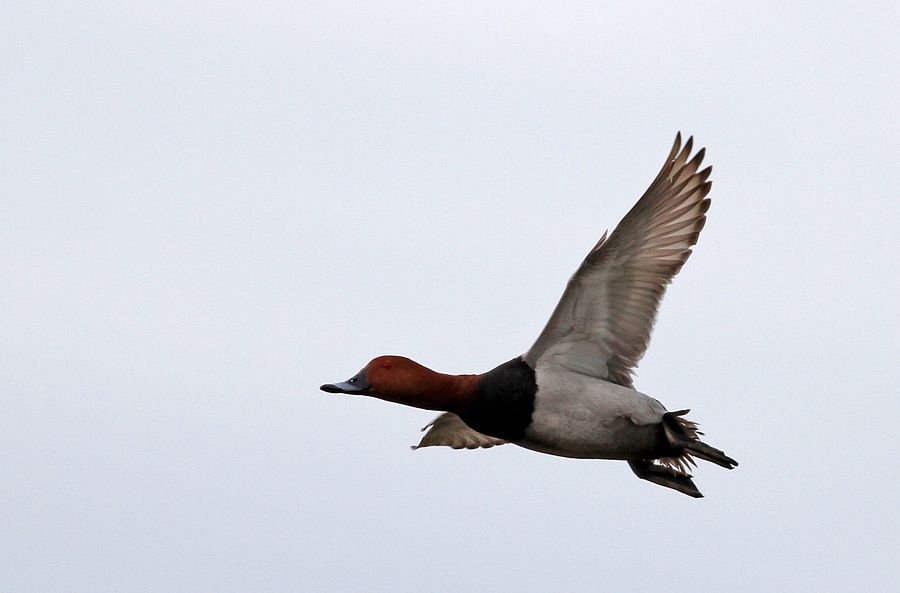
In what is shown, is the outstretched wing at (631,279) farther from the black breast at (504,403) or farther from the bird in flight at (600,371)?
the black breast at (504,403)

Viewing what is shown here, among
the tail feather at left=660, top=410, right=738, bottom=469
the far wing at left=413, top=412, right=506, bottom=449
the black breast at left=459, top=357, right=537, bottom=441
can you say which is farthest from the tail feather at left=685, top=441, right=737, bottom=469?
the far wing at left=413, top=412, right=506, bottom=449

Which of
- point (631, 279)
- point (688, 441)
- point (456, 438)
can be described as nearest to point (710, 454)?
point (688, 441)

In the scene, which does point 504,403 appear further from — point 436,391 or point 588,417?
point 588,417

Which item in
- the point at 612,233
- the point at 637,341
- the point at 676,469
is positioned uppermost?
the point at 612,233

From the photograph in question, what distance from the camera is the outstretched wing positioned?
31.2 feet

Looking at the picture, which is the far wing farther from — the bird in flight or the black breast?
the black breast

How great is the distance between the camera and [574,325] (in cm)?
959

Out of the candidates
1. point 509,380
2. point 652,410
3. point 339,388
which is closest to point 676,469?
point 652,410

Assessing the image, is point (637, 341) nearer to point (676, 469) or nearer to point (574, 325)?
point (574, 325)

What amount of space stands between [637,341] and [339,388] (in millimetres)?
1888

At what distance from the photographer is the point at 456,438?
37.9 ft

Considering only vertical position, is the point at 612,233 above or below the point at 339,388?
above

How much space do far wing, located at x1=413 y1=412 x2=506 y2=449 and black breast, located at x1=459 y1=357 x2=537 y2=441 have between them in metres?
1.89

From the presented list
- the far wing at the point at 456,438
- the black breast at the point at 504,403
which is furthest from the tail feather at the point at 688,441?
the far wing at the point at 456,438
